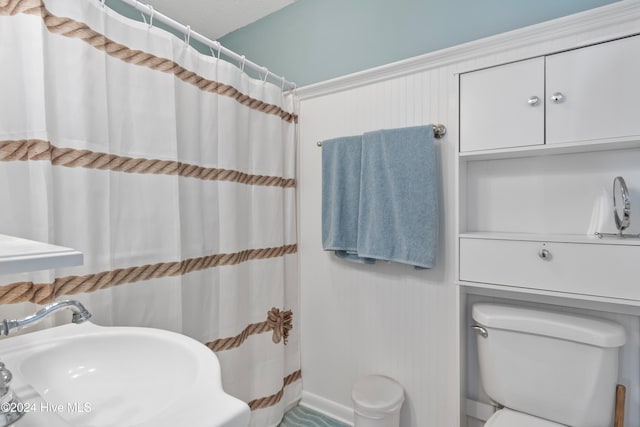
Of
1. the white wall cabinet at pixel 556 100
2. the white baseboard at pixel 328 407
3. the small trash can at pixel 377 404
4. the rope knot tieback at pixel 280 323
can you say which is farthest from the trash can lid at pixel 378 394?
the white wall cabinet at pixel 556 100

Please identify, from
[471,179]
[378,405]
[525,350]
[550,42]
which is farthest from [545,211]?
[378,405]

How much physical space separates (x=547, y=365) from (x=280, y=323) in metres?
1.26

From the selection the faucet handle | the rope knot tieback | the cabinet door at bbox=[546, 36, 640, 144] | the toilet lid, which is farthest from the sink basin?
the cabinet door at bbox=[546, 36, 640, 144]

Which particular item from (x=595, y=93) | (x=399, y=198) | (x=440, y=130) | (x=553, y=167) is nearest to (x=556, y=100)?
(x=595, y=93)

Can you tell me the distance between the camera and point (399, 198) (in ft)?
4.88

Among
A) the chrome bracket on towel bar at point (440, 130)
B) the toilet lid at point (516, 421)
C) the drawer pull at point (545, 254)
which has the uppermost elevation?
the chrome bracket on towel bar at point (440, 130)

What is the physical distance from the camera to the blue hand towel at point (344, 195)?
1680 millimetres

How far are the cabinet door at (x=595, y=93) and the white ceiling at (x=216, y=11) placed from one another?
5.26 ft

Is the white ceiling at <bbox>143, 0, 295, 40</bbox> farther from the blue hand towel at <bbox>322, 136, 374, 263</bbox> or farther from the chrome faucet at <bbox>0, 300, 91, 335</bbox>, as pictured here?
the chrome faucet at <bbox>0, 300, 91, 335</bbox>

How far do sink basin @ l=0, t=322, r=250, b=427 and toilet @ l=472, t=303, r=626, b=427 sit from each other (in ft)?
3.43

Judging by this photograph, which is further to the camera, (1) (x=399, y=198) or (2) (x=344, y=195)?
(2) (x=344, y=195)

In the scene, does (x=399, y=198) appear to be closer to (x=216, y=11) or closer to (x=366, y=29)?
(x=366, y=29)

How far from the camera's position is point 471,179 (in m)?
1.44

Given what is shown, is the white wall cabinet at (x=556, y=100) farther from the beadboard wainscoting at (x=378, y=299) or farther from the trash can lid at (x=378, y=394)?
the trash can lid at (x=378, y=394)
